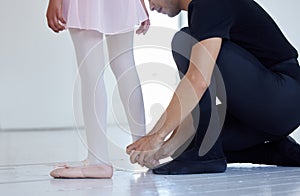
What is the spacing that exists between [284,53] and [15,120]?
7.06 ft

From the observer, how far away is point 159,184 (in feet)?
4.09

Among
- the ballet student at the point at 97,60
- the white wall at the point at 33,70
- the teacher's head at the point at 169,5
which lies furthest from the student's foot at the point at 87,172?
the white wall at the point at 33,70

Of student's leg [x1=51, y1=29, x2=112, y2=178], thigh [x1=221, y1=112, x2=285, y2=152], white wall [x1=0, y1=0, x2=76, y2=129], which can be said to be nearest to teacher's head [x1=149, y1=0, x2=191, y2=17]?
student's leg [x1=51, y1=29, x2=112, y2=178]

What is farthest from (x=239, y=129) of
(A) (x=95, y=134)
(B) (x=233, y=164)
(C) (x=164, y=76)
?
(A) (x=95, y=134)

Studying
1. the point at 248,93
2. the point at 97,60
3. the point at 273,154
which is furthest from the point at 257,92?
the point at 97,60

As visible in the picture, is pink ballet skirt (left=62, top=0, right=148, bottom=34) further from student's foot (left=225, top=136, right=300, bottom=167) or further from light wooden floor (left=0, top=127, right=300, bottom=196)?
student's foot (left=225, top=136, right=300, bottom=167)

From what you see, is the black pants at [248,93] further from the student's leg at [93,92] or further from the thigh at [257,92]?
the student's leg at [93,92]

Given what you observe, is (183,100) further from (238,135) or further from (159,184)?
(238,135)

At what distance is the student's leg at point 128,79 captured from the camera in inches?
61.6

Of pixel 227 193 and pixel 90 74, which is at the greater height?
pixel 90 74

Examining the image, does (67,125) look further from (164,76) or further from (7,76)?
(164,76)

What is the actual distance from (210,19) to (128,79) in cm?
36

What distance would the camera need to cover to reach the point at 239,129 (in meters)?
1.61

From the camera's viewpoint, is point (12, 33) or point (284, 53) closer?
point (284, 53)
